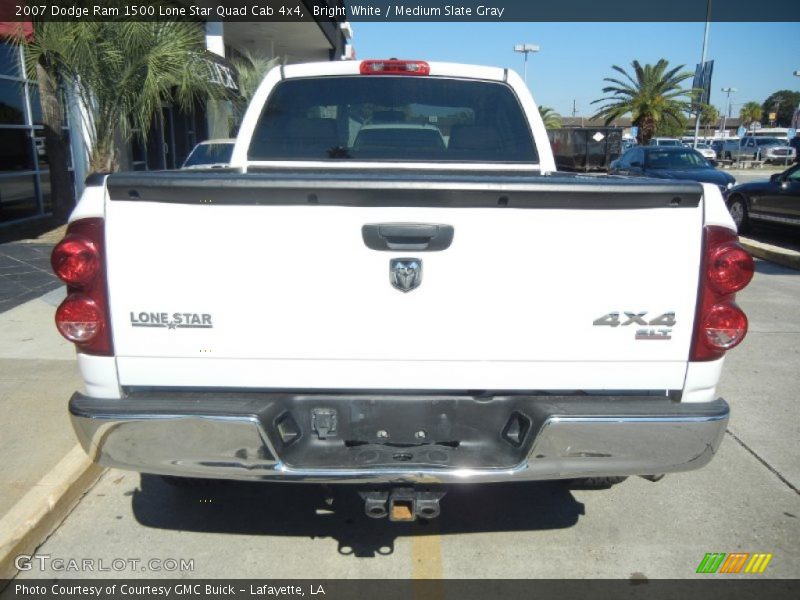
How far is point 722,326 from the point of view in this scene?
2.59 meters

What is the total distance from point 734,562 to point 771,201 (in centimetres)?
1139

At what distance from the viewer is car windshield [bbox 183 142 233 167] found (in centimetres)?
1188

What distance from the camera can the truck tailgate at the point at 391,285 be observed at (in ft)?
8.17

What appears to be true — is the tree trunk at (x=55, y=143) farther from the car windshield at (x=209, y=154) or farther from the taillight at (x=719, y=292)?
the taillight at (x=719, y=292)

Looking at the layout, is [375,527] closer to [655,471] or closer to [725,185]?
[655,471]

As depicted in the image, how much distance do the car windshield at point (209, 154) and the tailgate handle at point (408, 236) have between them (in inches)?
391

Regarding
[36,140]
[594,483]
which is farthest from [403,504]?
[36,140]

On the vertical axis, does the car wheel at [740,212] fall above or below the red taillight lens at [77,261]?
below

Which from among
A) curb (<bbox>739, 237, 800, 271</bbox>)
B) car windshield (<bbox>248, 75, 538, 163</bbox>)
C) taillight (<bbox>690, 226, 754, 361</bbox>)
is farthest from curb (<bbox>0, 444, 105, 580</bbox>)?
curb (<bbox>739, 237, 800, 271</bbox>)

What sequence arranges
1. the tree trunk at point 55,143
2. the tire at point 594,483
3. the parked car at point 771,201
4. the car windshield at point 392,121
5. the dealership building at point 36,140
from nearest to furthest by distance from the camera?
the tire at point 594,483, the car windshield at point 392,121, the tree trunk at point 55,143, the dealership building at point 36,140, the parked car at point 771,201

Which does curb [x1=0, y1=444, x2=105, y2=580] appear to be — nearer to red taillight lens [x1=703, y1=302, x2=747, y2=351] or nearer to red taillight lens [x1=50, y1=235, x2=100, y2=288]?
red taillight lens [x1=50, y1=235, x2=100, y2=288]

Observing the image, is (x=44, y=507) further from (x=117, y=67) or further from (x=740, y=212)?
(x=740, y=212)

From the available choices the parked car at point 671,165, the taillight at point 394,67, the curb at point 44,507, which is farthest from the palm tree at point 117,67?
the parked car at point 671,165

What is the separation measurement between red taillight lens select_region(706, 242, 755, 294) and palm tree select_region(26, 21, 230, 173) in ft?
27.9
